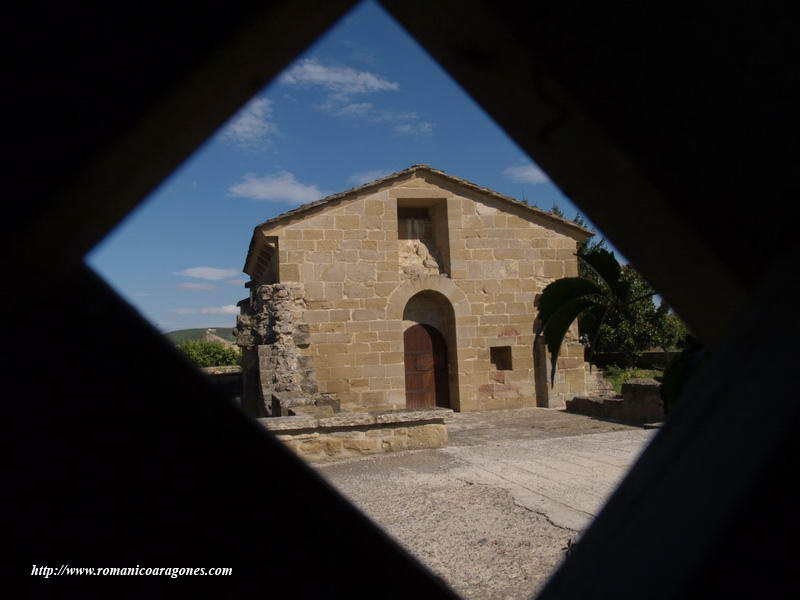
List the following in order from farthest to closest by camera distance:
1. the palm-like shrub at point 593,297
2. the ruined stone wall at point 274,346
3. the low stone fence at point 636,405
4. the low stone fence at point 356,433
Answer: the ruined stone wall at point 274,346
the low stone fence at point 636,405
the low stone fence at point 356,433
the palm-like shrub at point 593,297

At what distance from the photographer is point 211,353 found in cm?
2516

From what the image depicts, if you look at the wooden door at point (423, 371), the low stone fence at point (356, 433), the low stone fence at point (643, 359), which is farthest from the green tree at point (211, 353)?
the low stone fence at point (356, 433)

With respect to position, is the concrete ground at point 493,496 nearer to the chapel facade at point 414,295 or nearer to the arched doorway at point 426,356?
the chapel facade at point 414,295

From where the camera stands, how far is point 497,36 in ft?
2.21

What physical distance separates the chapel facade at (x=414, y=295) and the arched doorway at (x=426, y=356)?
0.9 inches

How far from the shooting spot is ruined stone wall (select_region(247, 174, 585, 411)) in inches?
496

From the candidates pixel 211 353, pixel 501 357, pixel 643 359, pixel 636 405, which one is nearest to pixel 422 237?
pixel 501 357

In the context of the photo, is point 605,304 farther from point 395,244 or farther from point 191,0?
point 395,244

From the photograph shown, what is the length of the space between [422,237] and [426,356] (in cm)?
288

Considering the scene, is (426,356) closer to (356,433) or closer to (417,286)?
(417,286)

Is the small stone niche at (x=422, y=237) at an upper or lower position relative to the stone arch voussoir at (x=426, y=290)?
upper

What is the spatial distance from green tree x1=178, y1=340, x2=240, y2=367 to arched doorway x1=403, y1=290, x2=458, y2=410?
13.2m

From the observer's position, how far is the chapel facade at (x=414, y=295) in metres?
12.5

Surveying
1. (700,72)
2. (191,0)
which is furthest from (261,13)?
(700,72)
